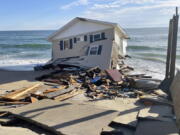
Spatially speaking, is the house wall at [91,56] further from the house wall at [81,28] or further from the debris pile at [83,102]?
the debris pile at [83,102]

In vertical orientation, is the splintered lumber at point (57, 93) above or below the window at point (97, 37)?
below

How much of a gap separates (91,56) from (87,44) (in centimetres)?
187

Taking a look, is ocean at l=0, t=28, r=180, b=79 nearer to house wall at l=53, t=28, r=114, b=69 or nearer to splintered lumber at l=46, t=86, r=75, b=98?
house wall at l=53, t=28, r=114, b=69

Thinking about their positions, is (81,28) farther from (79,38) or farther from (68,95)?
(68,95)

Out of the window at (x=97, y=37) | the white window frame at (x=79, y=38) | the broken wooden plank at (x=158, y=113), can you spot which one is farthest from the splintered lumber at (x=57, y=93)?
the white window frame at (x=79, y=38)

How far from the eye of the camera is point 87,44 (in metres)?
18.6

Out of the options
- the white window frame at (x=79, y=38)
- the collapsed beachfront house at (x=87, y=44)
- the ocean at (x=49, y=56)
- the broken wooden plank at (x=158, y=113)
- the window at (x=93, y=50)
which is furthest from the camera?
the ocean at (x=49, y=56)

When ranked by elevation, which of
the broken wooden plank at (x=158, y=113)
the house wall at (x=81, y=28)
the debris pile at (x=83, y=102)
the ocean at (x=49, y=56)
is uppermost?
the house wall at (x=81, y=28)

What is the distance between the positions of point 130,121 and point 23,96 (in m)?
4.77

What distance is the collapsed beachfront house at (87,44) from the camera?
16.5 metres

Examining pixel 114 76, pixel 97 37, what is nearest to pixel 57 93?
pixel 114 76

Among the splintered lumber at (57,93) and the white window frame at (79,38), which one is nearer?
the splintered lumber at (57,93)

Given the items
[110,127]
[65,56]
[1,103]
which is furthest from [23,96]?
[65,56]

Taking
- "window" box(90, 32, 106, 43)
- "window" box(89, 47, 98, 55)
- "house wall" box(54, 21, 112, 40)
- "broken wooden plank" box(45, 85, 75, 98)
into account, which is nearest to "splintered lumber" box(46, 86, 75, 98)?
"broken wooden plank" box(45, 85, 75, 98)
